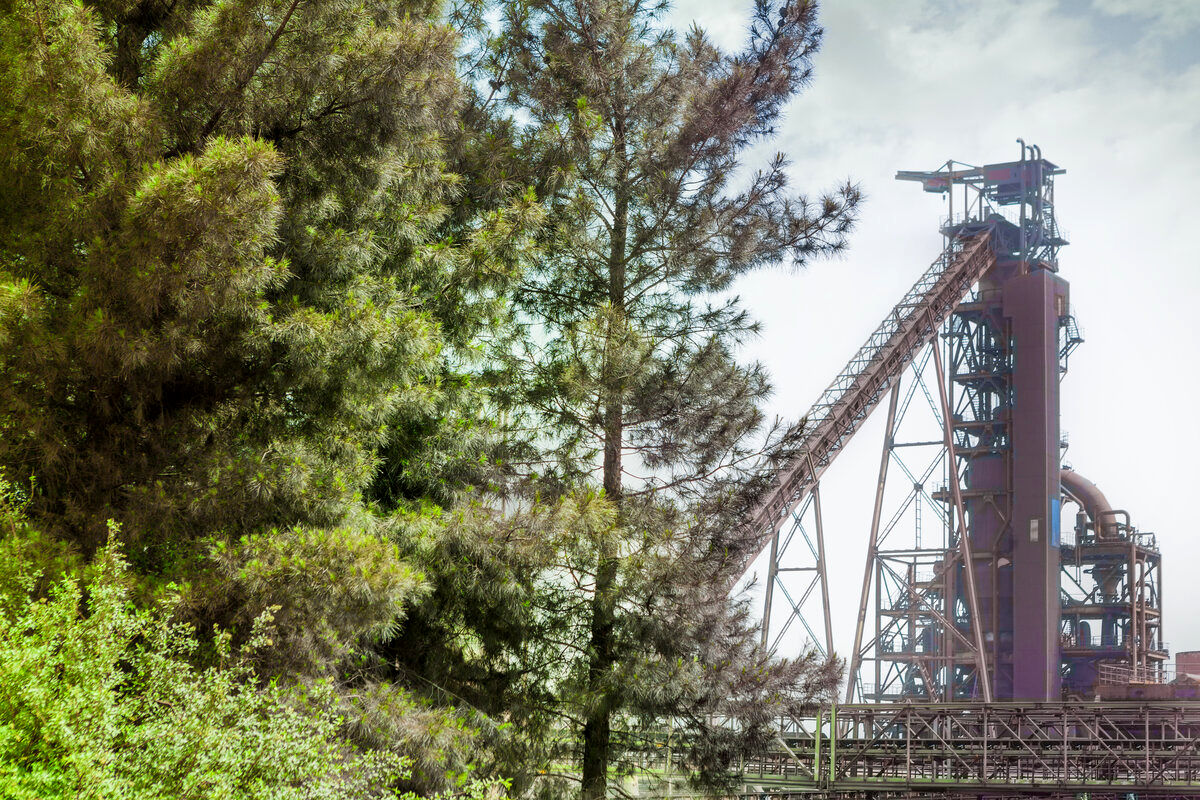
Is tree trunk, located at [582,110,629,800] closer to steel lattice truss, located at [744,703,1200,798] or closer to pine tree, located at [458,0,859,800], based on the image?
pine tree, located at [458,0,859,800]

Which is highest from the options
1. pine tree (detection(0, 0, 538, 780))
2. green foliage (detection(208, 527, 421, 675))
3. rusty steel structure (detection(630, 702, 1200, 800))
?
pine tree (detection(0, 0, 538, 780))

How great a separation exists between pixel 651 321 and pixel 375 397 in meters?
3.43

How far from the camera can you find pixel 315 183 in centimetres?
953

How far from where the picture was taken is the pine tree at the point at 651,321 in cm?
978

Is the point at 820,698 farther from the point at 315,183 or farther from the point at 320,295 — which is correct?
the point at 315,183

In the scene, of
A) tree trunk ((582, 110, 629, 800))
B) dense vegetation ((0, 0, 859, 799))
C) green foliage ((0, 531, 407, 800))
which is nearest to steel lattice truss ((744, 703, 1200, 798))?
tree trunk ((582, 110, 629, 800))

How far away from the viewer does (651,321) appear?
11273 millimetres

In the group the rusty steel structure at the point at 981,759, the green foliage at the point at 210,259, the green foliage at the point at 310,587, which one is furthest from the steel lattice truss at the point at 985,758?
the green foliage at the point at 210,259

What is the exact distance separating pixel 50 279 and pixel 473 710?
5.12 m

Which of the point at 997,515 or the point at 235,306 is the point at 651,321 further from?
the point at 997,515

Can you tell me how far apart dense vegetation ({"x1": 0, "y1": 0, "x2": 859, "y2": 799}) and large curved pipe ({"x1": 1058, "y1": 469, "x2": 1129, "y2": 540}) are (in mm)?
18964

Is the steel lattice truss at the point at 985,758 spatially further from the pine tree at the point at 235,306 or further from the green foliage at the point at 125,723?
the green foliage at the point at 125,723

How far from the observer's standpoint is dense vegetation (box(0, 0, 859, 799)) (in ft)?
25.0

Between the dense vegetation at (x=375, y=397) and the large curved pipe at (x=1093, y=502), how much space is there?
62.2 feet
